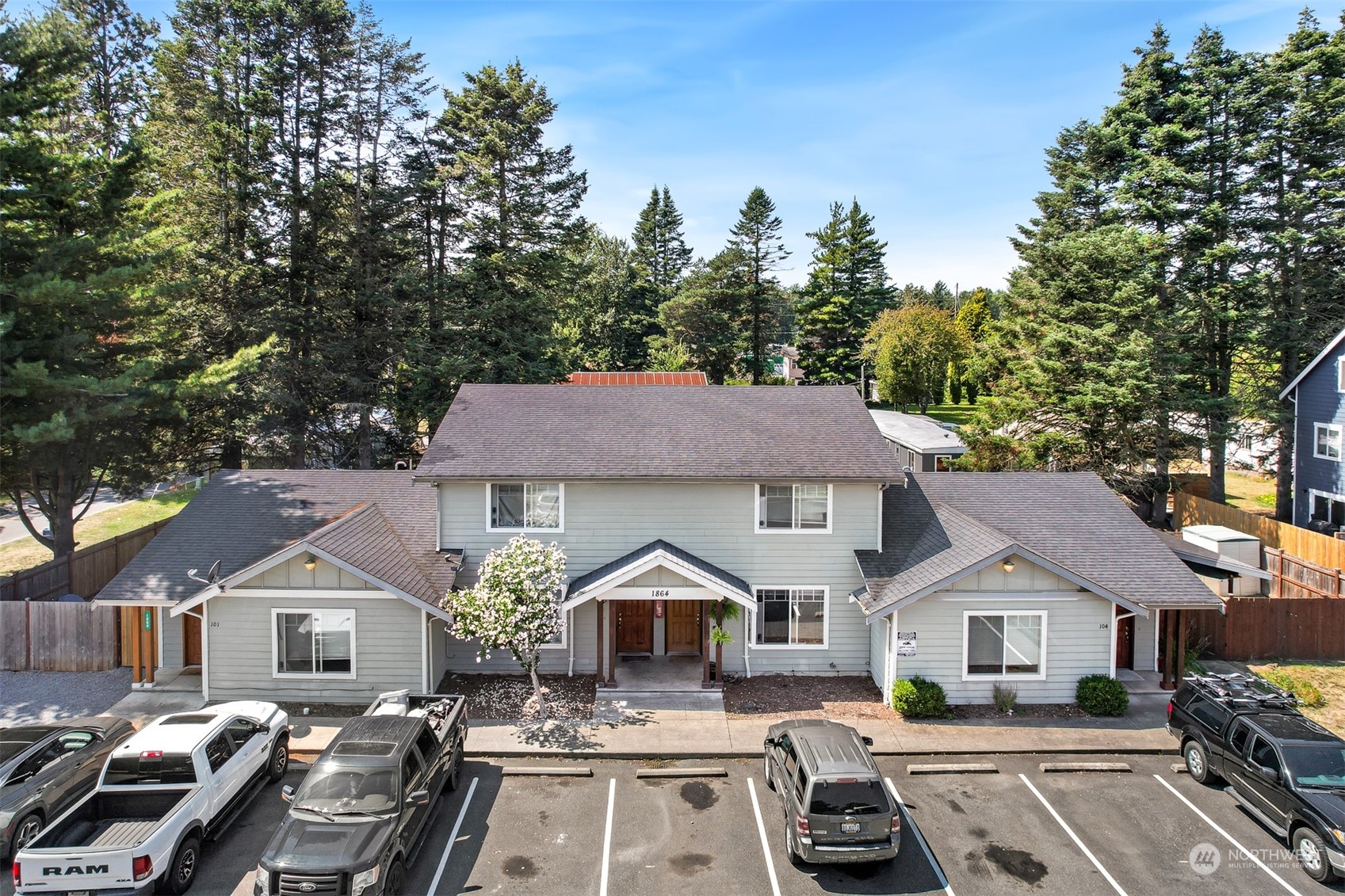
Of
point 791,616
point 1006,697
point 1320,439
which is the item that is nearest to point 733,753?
point 791,616

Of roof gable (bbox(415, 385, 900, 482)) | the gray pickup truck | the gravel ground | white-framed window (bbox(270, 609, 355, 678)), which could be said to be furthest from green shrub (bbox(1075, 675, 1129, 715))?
the gravel ground

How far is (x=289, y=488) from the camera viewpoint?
20.7 meters

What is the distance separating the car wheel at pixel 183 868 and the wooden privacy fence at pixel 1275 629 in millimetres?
21886

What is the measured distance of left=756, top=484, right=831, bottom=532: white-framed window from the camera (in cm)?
1878

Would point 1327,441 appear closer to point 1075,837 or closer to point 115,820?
point 1075,837

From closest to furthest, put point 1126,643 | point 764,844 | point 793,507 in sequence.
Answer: point 764,844
point 1126,643
point 793,507

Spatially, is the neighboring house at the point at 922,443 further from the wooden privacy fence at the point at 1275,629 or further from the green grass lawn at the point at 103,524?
the green grass lawn at the point at 103,524

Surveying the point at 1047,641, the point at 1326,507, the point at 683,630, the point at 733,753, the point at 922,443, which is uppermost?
the point at 922,443

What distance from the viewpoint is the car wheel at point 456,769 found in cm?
1326

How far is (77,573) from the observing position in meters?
21.7

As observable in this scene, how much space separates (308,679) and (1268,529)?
1207 inches

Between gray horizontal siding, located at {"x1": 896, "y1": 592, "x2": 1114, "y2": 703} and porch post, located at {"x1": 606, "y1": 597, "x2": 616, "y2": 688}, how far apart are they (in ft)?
21.0

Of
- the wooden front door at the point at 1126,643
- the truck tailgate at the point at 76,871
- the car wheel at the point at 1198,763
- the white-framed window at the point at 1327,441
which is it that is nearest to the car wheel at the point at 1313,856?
the car wheel at the point at 1198,763

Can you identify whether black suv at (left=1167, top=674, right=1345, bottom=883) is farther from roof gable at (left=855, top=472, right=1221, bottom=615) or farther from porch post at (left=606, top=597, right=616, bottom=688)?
porch post at (left=606, top=597, right=616, bottom=688)
